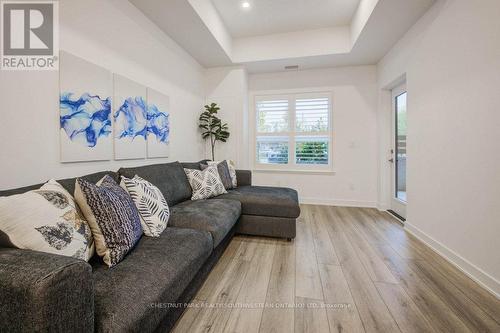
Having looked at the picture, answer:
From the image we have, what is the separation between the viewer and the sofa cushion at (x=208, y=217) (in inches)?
69.0

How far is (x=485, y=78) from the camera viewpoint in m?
1.70

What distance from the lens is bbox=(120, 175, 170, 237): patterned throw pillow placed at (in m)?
1.49

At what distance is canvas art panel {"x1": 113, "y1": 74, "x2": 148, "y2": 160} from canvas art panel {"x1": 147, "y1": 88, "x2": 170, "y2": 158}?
0.09 m

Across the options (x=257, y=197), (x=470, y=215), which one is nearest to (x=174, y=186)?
(x=257, y=197)

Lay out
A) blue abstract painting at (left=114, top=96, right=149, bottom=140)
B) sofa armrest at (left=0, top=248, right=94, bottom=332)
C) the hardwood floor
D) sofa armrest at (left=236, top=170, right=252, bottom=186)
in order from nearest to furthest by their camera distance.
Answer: sofa armrest at (left=0, top=248, right=94, bottom=332) < the hardwood floor < blue abstract painting at (left=114, top=96, right=149, bottom=140) < sofa armrest at (left=236, top=170, right=252, bottom=186)

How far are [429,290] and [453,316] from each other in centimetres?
27

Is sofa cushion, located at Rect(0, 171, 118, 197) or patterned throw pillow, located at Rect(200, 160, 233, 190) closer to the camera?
sofa cushion, located at Rect(0, 171, 118, 197)

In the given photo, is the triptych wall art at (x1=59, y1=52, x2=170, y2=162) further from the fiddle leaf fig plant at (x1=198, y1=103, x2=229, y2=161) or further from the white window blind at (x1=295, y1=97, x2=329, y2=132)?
the white window blind at (x1=295, y1=97, x2=329, y2=132)

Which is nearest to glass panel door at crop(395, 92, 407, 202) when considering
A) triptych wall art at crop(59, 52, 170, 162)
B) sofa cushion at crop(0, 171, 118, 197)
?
triptych wall art at crop(59, 52, 170, 162)

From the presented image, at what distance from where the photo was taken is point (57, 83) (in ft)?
5.28

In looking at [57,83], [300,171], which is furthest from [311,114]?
[57,83]

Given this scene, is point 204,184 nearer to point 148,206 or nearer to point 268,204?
point 268,204

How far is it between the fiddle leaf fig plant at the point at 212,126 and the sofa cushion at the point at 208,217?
1.97m

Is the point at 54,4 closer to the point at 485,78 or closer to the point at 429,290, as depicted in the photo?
the point at 485,78
